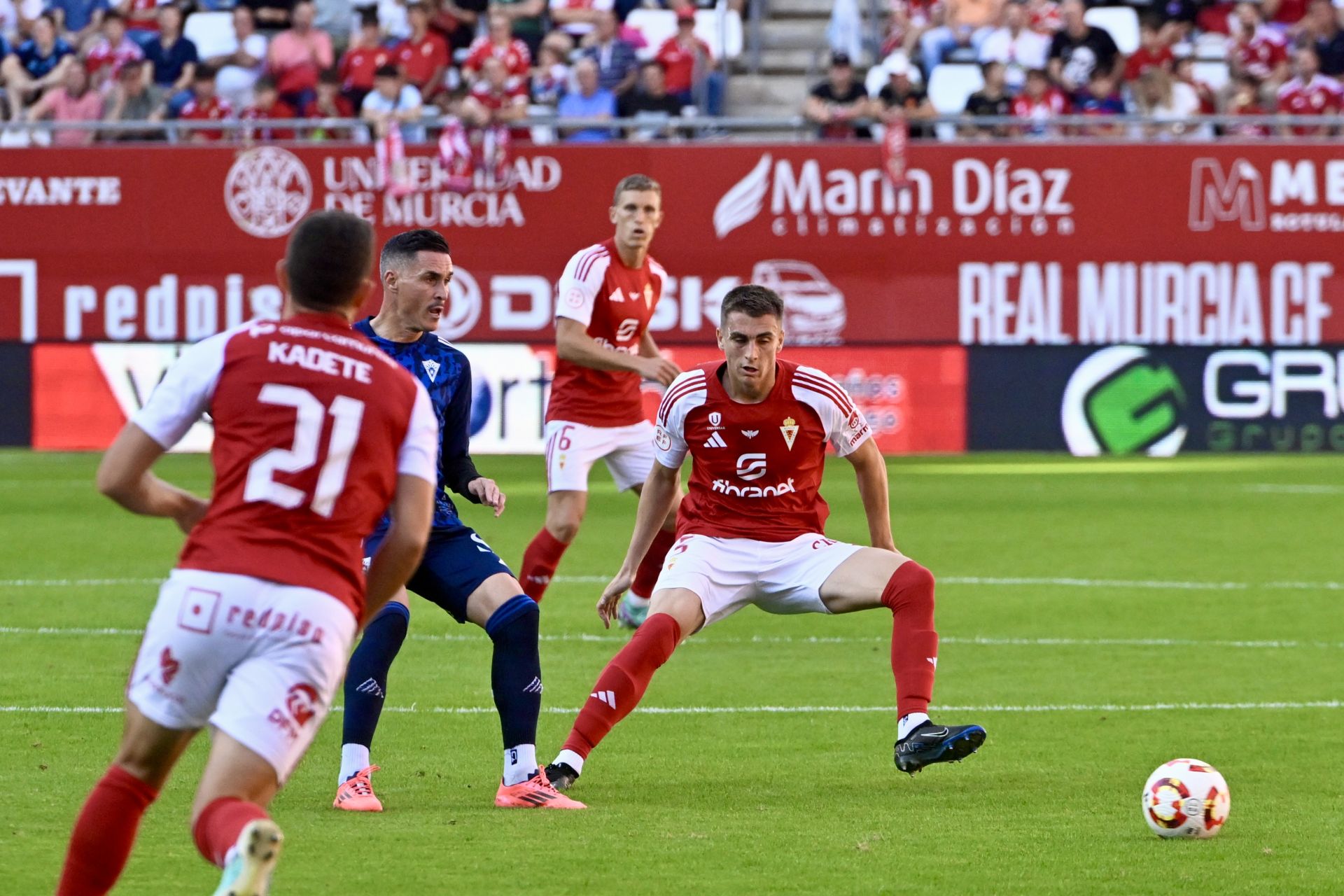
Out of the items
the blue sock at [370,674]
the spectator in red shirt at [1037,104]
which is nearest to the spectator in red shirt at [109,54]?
A: the spectator in red shirt at [1037,104]

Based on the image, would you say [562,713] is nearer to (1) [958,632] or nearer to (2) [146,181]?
(1) [958,632]

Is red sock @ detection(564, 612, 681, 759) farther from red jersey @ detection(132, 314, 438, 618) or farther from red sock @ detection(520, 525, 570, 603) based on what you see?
red sock @ detection(520, 525, 570, 603)

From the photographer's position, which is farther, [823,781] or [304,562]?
[823,781]

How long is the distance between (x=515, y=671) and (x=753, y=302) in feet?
5.16

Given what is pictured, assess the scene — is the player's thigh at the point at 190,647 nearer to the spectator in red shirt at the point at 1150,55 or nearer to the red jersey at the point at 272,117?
the red jersey at the point at 272,117

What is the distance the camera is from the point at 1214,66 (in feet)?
77.4

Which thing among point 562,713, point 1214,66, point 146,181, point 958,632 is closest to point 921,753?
point 562,713

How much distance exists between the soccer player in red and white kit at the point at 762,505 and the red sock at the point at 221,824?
2.88m

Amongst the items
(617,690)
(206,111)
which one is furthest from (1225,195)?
(617,690)

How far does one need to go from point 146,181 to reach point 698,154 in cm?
593

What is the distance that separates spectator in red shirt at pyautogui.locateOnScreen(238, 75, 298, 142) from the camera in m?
22.3

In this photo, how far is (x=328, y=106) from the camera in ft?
74.4

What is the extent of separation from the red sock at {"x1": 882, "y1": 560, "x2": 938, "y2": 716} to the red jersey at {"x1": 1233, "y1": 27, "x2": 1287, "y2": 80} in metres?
17.1

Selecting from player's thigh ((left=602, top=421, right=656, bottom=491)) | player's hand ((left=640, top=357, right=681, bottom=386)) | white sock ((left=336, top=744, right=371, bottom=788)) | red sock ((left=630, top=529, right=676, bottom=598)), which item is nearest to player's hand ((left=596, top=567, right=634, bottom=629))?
white sock ((left=336, top=744, right=371, bottom=788))
